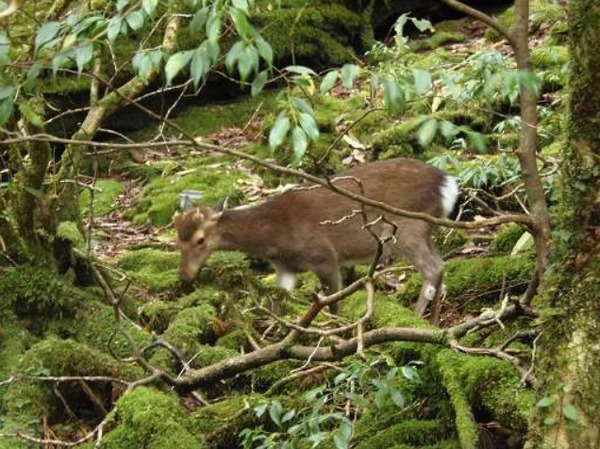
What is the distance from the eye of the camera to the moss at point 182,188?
35.4ft

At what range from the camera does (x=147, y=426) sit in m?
5.19

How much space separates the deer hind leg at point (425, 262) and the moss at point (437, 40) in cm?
662

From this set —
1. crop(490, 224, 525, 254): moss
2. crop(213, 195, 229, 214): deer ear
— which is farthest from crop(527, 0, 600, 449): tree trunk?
crop(213, 195, 229, 214): deer ear

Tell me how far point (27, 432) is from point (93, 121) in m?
2.20

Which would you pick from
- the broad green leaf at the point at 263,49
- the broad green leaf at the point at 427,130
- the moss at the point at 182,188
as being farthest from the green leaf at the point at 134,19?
the moss at the point at 182,188

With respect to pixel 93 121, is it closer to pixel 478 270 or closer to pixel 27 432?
pixel 27 432

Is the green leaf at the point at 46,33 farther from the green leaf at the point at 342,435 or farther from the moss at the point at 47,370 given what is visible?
the moss at the point at 47,370

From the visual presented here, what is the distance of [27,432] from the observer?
5484 millimetres

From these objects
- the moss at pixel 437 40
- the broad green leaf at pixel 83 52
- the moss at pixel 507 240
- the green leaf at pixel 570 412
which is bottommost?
the moss at pixel 437 40

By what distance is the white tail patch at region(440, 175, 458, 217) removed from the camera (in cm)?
805

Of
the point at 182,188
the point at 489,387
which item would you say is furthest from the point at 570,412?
the point at 182,188

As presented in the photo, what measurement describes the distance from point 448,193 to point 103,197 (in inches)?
201

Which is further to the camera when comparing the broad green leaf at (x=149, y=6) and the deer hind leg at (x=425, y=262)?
the deer hind leg at (x=425, y=262)

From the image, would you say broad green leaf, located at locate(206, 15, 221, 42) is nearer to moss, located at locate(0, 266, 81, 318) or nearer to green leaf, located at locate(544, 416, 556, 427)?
green leaf, located at locate(544, 416, 556, 427)
